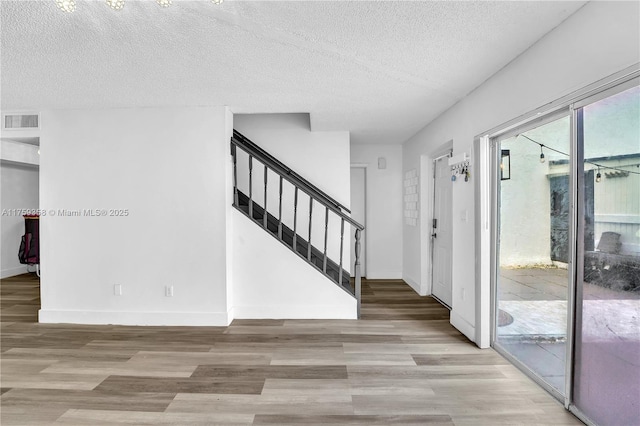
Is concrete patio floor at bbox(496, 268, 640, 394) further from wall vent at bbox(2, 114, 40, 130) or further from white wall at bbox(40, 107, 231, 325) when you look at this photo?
wall vent at bbox(2, 114, 40, 130)

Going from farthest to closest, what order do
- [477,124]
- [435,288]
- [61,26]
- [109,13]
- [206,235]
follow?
1. [435,288]
2. [206,235]
3. [477,124]
4. [61,26]
5. [109,13]

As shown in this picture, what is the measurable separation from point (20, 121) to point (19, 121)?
14mm

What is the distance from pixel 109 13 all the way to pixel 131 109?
1961 mm

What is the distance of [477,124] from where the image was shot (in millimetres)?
3127

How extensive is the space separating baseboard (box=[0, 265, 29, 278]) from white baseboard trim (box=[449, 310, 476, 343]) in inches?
308

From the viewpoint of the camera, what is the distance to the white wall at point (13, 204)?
6176 mm

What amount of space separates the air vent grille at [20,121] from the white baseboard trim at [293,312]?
10.5 ft

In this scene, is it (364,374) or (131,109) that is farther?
(131,109)

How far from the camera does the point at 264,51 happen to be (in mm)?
2377

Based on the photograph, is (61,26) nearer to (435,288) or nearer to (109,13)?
(109,13)

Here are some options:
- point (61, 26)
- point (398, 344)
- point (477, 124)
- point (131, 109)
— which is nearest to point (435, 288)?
point (398, 344)

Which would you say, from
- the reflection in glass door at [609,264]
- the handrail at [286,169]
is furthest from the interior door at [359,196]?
the reflection in glass door at [609,264]

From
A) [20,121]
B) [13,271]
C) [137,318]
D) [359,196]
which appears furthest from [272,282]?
[13,271]

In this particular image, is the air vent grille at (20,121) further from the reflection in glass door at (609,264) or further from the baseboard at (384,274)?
the reflection in glass door at (609,264)
